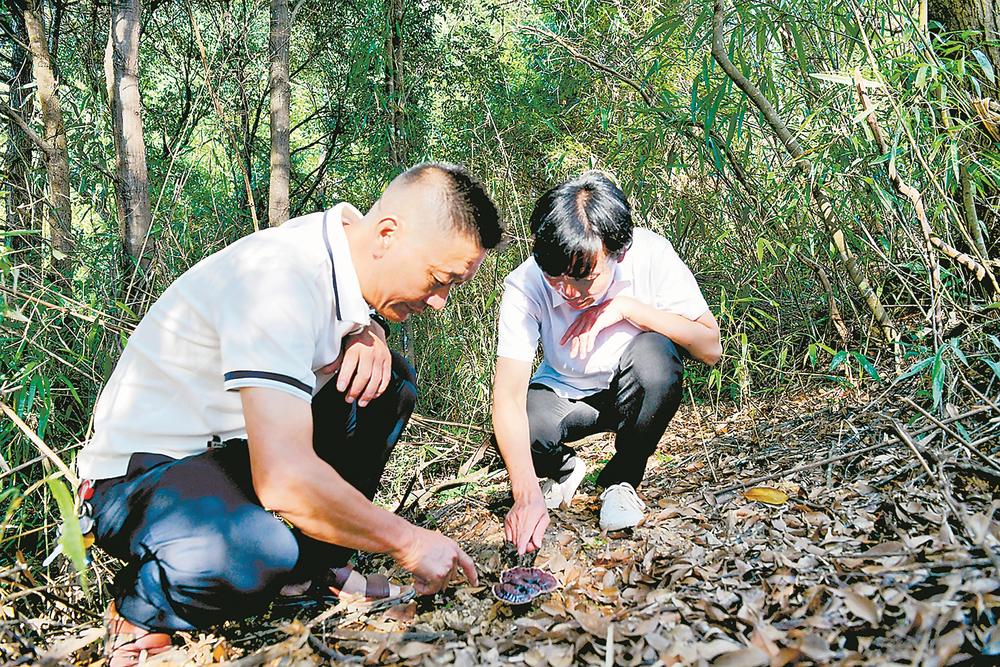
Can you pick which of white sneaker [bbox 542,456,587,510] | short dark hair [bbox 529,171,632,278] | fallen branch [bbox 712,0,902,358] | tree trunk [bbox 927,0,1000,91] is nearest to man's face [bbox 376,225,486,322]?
short dark hair [bbox 529,171,632,278]

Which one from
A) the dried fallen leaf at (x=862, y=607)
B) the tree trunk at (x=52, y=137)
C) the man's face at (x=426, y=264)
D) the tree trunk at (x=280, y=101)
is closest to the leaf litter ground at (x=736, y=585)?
the dried fallen leaf at (x=862, y=607)

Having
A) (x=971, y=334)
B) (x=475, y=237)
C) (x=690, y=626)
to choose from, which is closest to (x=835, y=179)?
(x=971, y=334)

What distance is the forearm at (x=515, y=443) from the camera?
230 centimetres

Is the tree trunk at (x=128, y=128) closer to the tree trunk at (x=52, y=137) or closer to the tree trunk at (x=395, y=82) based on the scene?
the tree trunk at (x=52, y=137)

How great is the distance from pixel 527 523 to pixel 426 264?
82 centimetres

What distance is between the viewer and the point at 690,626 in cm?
161

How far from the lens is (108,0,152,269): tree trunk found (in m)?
3.40

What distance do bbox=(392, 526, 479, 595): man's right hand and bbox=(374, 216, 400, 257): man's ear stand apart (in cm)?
69

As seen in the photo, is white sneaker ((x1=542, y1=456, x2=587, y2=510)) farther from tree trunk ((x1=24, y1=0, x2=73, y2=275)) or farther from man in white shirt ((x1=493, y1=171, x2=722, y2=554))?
tree trunk ((x1=24, y1=0, x2=73, y2=275))

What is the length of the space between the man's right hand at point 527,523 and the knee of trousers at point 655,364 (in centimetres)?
57

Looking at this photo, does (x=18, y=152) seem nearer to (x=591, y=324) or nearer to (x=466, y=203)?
(x=466, y=203)

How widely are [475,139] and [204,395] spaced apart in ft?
9.53

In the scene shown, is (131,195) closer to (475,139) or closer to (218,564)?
(475,139)

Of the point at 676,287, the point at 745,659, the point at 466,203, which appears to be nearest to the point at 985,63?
the point at 676,287
